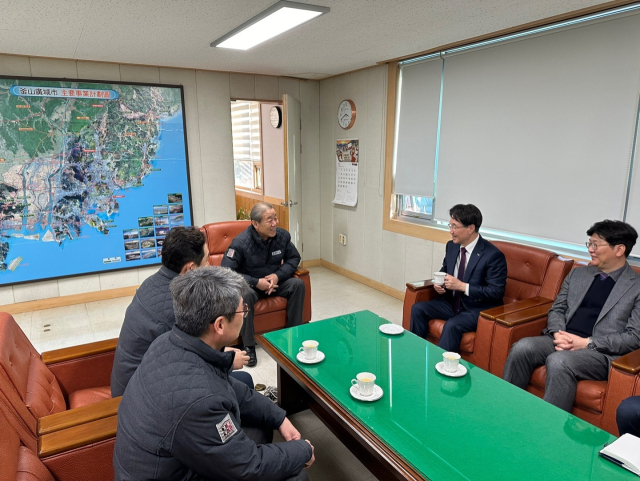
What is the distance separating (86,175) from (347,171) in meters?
2.85

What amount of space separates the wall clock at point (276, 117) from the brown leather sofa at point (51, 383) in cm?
407

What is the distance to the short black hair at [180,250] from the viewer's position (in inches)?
76.3

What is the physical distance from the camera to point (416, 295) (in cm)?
304

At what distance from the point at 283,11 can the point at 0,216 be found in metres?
3.31

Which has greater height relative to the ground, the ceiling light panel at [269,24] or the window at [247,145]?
the ceiling light panel at [269,24]

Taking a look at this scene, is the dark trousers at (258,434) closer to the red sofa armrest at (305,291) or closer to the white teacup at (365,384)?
the white teacup at (365,384)

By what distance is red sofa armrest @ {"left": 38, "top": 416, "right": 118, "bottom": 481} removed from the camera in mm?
1440

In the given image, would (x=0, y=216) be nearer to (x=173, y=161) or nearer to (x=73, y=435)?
(x=173, y=161)

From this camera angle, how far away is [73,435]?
4.91ft

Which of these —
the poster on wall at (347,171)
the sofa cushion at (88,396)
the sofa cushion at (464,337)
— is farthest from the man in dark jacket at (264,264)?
the poster on wall at (347,171)

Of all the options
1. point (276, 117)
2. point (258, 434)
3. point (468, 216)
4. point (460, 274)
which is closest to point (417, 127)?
point (468, 216)

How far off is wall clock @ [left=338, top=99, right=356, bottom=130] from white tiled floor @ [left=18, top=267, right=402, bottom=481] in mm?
1905

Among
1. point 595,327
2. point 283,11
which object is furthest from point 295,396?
point 283,11

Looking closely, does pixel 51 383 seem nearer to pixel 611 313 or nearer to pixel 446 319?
pixel 446 319
